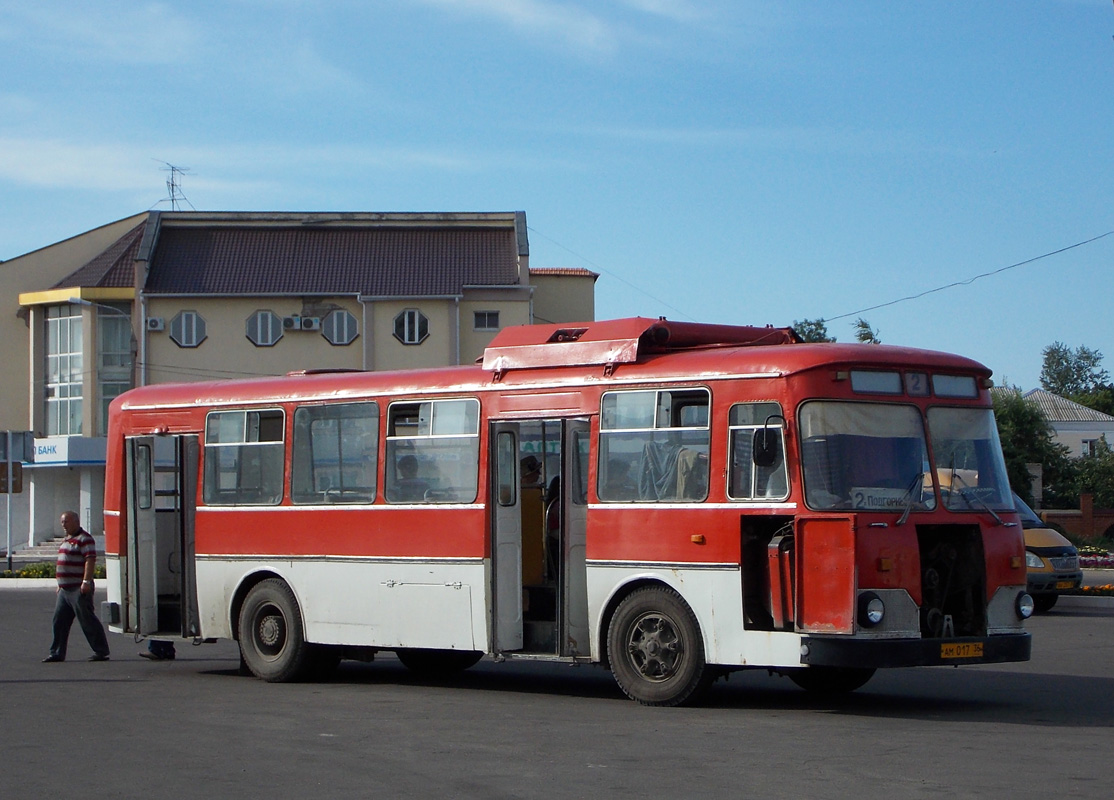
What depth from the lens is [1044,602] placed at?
81.3 ft

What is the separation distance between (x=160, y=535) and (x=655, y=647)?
22.4 ft

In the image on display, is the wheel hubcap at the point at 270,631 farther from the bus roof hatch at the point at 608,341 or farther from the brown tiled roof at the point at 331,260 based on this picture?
the brown tiled roof at the point at 331,260

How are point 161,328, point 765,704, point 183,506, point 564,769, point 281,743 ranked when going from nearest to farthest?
point 564,769 < point 281,743 < point 765,704 < point 183,506 < point 161,328

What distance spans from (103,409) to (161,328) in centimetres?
415

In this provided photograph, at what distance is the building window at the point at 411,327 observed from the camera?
195 ft

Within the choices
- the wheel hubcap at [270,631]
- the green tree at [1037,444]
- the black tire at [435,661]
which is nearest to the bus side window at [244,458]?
the wheel hubcap at [270,631]

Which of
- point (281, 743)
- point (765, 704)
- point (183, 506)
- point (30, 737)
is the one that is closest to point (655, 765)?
point (281, 743)

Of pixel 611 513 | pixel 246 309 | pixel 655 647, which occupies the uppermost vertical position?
pixel 246 309

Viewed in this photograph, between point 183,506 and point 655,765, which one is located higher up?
point 183,506

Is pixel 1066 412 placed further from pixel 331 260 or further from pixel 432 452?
pixel 432 452

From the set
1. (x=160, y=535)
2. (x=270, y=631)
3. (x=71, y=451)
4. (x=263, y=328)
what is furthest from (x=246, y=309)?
(x=270, y=631)

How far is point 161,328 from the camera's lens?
5875 centimetres

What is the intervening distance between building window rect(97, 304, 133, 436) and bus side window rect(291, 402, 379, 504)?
4673 cm

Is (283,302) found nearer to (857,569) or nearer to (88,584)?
(88,584)
